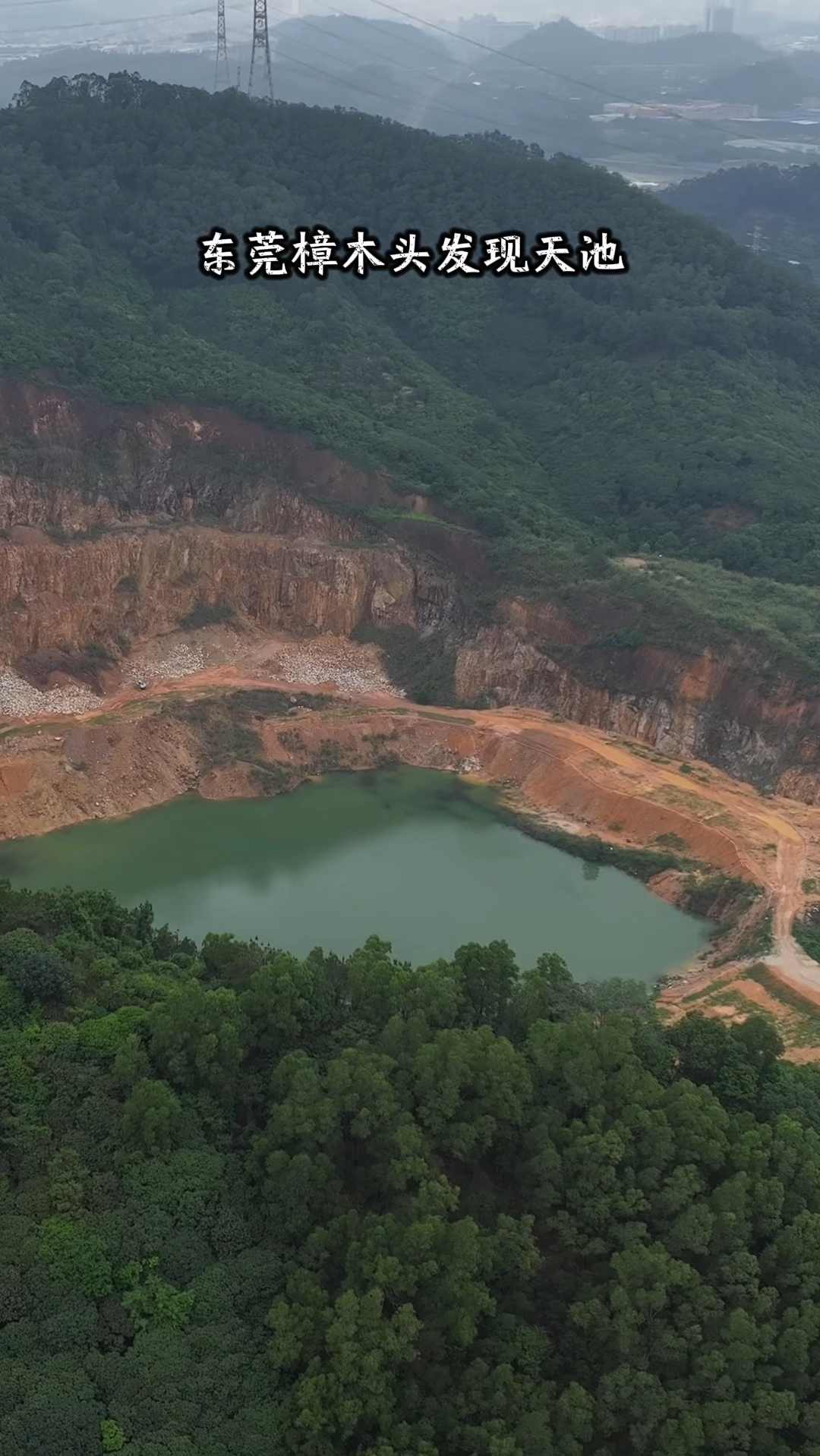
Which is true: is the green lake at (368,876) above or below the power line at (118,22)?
below

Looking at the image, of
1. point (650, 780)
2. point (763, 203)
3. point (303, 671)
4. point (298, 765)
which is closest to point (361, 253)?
point (298, 765)

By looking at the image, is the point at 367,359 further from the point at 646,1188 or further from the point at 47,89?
the point at 646,1188

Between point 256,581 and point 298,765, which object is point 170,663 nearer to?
point 256,581

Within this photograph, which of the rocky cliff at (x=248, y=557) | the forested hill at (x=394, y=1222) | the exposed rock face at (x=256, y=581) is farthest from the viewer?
the exposed rock face at (x=256, y=581)

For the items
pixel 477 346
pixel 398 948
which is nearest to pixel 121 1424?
pixel 398 948

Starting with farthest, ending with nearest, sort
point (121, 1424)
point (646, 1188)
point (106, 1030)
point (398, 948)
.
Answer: point (398, 948)
point (106, 1030)
point (646, 1188)
point (121, 1424)

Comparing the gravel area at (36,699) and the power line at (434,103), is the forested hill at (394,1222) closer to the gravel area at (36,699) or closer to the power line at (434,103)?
the gravel area at (36,699)

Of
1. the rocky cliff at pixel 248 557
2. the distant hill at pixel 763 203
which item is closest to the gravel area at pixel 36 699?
the rocky cliff at pixel 248 557
